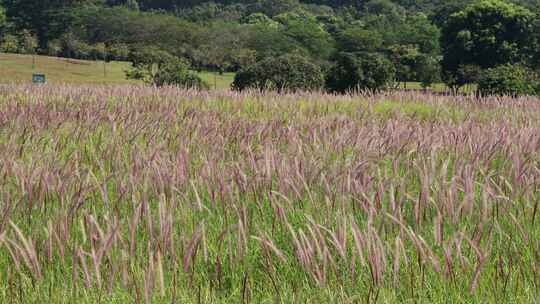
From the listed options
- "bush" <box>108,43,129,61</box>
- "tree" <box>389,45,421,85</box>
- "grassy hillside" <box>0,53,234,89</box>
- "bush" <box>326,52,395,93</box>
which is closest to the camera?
"bush" <box>326,52,395,93</box>

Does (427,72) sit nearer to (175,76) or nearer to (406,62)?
(406,62)

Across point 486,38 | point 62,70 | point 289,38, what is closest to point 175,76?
point 62,70

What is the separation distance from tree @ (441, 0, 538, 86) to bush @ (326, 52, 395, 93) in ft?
132

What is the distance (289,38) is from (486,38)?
40.3m

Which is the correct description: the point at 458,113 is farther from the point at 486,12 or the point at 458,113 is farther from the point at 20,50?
the point at 20,50

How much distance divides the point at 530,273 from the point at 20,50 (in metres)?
85.2

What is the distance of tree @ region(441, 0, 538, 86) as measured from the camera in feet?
206

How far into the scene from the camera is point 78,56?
284 feet

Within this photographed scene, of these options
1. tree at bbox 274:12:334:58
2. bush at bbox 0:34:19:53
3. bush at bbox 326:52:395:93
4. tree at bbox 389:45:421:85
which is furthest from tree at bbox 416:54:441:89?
bush at bbox 0:34:19:53

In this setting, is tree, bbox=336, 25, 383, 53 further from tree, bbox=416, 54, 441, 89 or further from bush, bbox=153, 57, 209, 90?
bush, bbox=153, 57, 209, 90

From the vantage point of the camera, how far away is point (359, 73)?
22.5 metres

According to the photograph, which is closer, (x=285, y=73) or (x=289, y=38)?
(x=285, y=73)

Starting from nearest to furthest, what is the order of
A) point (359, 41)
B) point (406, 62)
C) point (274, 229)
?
1. point (274, 229)
2. point (406, 62)
3. point (359, 41)

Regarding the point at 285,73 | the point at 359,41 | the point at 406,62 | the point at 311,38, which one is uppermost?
the point at 311,38
